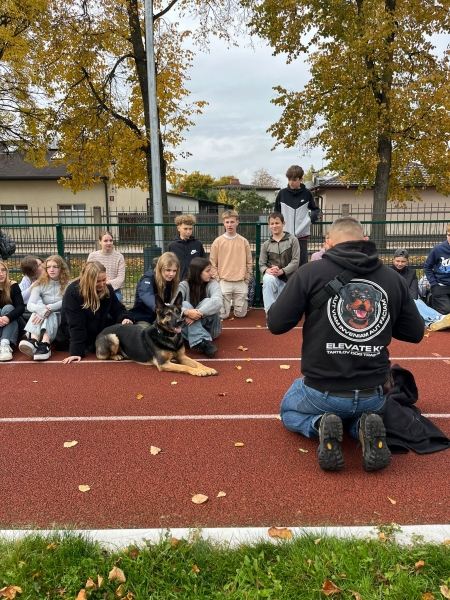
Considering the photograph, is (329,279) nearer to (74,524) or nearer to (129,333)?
(74,524)

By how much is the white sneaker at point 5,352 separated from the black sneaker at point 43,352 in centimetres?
44

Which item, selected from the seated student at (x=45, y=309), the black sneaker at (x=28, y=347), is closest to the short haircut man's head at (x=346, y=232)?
the seated student at (x=45, y=309)

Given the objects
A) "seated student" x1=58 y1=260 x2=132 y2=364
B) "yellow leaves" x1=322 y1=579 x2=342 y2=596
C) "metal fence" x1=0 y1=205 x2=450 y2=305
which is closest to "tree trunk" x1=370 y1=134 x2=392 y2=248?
"metal fence" x1=0 y1=205 x2=450 y2=305

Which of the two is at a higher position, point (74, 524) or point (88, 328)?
point (88, 328)

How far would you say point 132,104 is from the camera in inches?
805

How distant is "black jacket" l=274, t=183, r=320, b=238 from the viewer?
30.8 feet

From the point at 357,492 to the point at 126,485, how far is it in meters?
1.75

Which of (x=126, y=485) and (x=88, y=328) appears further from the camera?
(x=88, y=328)

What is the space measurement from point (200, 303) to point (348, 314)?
3921 millimetres

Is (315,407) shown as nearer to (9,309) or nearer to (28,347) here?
(28,347)

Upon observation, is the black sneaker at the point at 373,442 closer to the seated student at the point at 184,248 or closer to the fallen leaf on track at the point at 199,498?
the fallen leaf on track at the point at 199,498

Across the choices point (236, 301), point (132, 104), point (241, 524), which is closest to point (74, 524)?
point (241, 524)

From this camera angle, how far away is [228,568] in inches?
102

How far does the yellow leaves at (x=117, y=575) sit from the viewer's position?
252 centimetres
